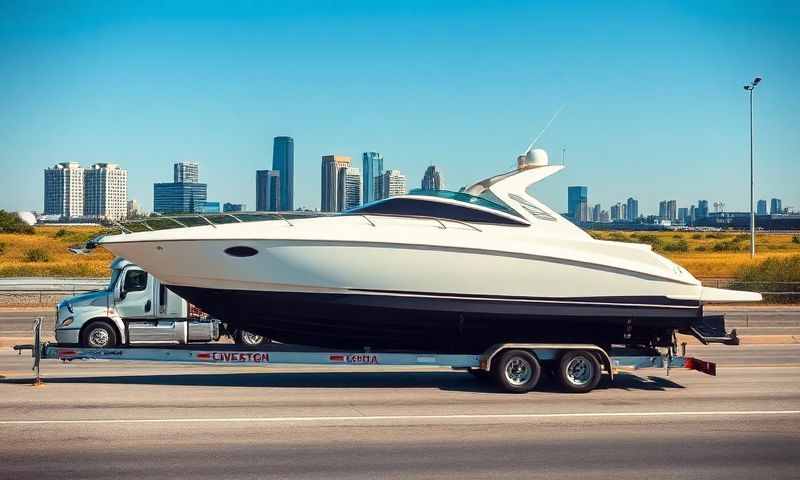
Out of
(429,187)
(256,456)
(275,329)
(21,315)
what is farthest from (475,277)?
(21,315)

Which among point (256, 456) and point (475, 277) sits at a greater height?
point (475, 277)

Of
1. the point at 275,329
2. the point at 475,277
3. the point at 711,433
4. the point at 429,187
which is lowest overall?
the point at 711,433

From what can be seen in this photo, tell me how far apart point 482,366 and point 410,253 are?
6.77 ft

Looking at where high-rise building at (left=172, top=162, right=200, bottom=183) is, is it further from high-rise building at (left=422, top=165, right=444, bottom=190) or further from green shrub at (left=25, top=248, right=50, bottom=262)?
high-rise building at (left=422, top=165, right=444, bottom=190)

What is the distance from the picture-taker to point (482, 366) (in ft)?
44.4

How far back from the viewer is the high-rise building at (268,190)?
1569 centimetres

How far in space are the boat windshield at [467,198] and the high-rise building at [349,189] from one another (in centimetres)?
121

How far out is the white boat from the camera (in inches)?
520

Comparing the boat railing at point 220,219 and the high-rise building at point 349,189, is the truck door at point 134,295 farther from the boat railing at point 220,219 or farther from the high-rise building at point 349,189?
the boat railing at point 220,219

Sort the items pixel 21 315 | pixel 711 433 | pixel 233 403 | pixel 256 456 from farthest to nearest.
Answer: pixel 21 315 → pixel 233 403 → pixel 711 433 → pixel 256 456

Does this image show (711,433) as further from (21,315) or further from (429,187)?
(21,315)

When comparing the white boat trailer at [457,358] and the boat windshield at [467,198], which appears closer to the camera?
the white boat trailer at [457,358]

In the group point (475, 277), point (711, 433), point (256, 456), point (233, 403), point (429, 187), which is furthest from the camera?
→ point (429, 187)

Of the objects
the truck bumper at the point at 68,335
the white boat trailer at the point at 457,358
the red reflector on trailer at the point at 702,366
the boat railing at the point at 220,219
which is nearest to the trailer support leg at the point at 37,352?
the white boat trailer at the point at 457,358
